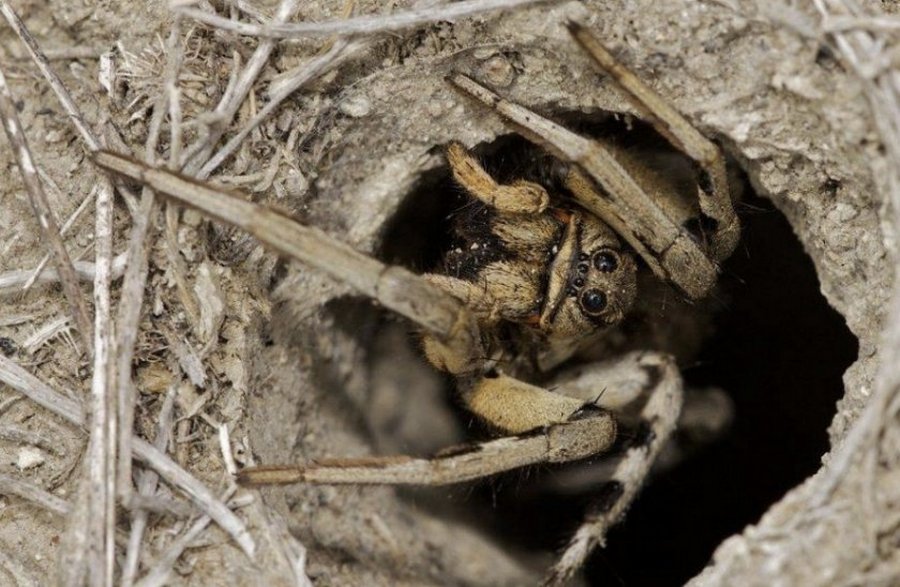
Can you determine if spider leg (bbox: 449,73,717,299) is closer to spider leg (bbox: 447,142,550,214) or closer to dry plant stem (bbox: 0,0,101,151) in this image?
spider leg (bbox: 447,142,550,214)

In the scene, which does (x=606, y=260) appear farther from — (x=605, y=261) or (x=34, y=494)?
(x=34, y=494)

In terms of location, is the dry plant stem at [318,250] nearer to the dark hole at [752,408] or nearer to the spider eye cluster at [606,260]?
the spider eye cluster at [606,260]

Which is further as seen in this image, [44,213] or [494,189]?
[494,189]

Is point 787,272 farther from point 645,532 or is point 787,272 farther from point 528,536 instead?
point 528,536

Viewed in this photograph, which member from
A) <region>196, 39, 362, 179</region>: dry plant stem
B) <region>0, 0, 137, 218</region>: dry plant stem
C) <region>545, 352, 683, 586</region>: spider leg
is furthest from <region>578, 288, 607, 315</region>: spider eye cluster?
<region>0, 0, 137, 218</region>: dry plant stem

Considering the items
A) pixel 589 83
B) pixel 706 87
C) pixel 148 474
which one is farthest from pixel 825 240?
pixel 148 474

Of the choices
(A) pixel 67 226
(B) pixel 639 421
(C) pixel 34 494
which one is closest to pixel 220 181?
(A) pixel 67 226
